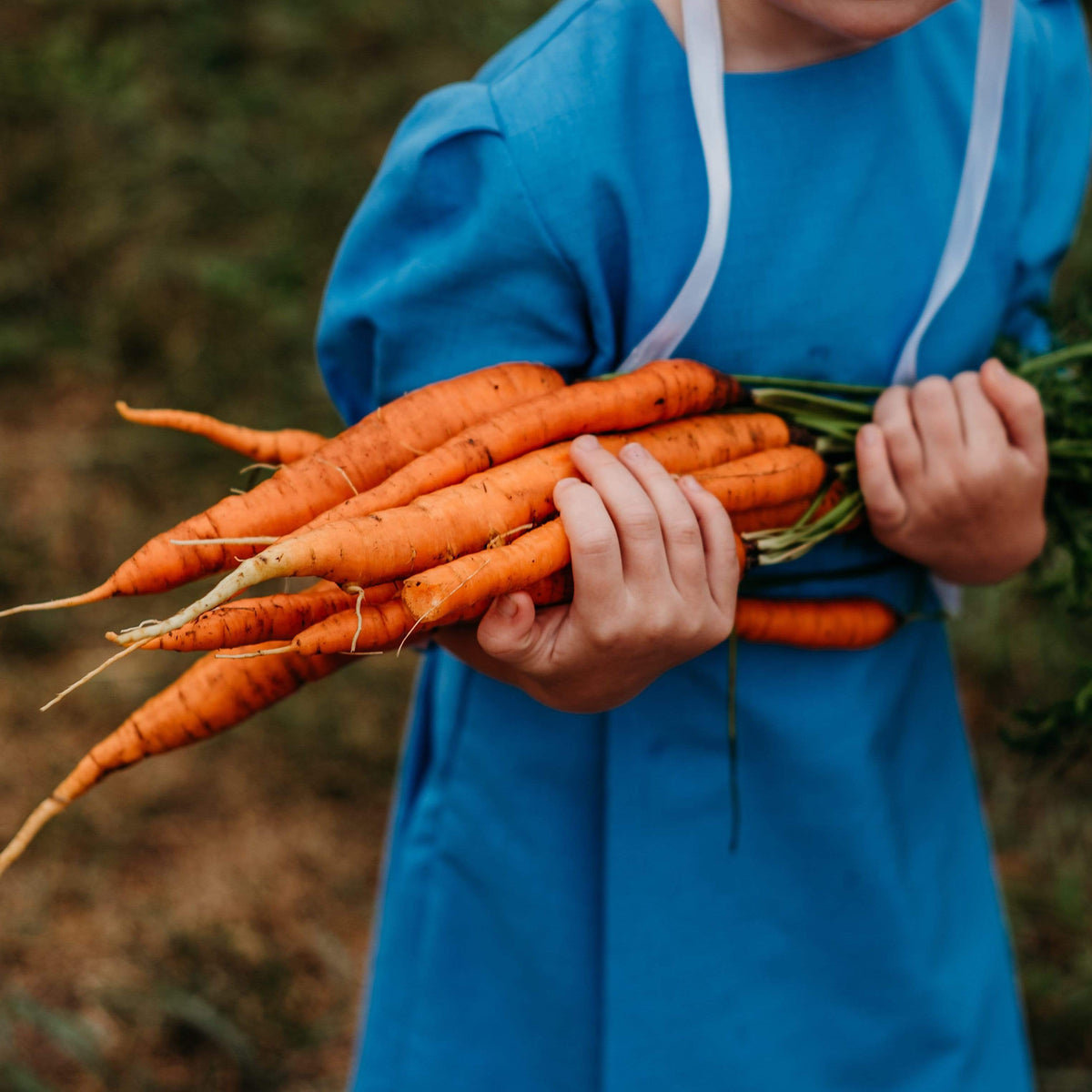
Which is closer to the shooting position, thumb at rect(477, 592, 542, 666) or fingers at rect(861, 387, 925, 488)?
thumb at rect(477, 592, 542, 666)

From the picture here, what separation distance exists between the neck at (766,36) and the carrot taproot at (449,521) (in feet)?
0.92

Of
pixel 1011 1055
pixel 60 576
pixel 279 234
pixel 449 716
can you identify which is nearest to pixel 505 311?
pixel 449 716

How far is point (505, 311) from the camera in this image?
32.4 inches

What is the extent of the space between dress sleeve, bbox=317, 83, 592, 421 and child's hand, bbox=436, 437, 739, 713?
0.13m

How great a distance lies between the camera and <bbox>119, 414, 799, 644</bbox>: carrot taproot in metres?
0.68

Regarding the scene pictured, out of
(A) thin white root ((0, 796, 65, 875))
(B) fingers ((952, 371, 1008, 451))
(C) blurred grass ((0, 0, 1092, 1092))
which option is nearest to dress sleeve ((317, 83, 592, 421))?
(B) fingers ((952, 371, 1008, 451))

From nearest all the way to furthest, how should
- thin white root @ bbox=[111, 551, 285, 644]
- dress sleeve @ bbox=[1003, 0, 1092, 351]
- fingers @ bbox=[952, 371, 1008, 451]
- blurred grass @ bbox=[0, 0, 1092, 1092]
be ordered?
thin white root @ bbox=[111, 551, 285, 644] → fingers @ bbox=[952, 371, 1008, 451] → dress sleeve @ bbox=[1003, 0, 1092, 351] → blurred grass @ bbox=[0, 0, 1092, 1092]

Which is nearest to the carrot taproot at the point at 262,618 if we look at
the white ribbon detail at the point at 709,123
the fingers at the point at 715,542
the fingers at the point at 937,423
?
the fingers at the point at 715,542

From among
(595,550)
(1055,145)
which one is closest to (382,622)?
(595,550)

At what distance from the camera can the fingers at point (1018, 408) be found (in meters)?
0.87

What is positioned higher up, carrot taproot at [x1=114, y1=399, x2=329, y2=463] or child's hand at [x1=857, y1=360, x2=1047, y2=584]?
carrot taproot at [x1=114, y1=399, x2=329, y2=463]

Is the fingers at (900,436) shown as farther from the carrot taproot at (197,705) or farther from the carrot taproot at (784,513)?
the carrot taproot at (197,705)

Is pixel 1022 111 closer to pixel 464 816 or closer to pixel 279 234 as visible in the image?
pixel 464 816

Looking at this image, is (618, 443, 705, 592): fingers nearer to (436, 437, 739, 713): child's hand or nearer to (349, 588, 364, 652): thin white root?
(436, 437, 739, 713): child's hand
